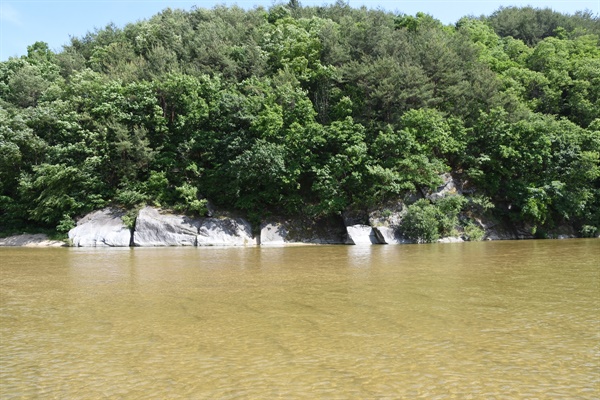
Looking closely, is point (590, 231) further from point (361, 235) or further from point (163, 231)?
point (163, 231)

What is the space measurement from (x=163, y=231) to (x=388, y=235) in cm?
1416

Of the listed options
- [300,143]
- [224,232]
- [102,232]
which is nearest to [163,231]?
[224,232]

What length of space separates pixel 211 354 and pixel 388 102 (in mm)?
31227

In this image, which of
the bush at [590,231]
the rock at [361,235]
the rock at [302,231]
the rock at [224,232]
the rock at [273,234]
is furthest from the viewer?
the bush at [590,231]

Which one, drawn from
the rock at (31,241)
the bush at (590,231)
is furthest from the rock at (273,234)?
the bush at (590,231)

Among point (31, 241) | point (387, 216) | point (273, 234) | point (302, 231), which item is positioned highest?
point (387, 216)

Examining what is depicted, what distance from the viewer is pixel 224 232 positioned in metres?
28.9

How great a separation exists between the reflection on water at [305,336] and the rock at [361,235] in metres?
15.5

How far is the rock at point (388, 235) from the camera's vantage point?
27594mm

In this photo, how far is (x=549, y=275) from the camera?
1185 cm

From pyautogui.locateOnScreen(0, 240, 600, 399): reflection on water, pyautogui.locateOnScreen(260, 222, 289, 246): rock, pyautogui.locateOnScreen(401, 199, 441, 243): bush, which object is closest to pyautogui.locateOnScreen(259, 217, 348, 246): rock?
pyautogui.locateOnScreen(260, 222, 289, 246): rock

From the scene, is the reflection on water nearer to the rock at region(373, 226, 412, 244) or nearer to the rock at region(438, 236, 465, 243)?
the rock at region(373, 226, 412, 244)

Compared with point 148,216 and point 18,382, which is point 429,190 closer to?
point 148,216

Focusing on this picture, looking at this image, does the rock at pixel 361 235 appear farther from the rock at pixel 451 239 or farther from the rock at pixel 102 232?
the rock at pixel 102 232
